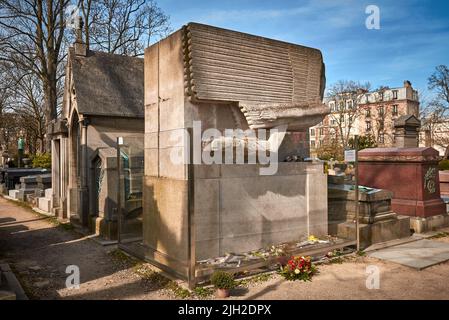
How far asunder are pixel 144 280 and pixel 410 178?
8110 millimetres

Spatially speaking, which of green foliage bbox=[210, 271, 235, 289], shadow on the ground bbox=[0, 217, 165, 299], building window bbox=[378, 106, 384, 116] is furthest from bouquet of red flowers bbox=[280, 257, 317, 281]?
building window bbox=[378, 106, 384, 116]

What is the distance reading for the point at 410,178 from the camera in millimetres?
10297

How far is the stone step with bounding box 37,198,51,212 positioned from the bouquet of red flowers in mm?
11584

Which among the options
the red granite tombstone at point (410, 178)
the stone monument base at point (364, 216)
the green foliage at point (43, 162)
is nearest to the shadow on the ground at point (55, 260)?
the stone monument base at point (364, 216)

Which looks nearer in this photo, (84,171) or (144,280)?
(144,280)

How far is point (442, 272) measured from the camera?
21.1 feet

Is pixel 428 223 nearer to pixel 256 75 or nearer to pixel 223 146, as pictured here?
pixel 256 75

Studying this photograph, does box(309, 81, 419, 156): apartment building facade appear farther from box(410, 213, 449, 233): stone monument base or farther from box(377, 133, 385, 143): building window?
box(410, 213, 449, 233): stone monument base

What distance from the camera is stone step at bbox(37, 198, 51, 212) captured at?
47.3 feet

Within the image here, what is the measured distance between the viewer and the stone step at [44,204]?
1441 cm

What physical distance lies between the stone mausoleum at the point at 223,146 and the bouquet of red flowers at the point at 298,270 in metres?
1.04

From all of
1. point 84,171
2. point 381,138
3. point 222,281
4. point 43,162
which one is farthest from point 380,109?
point 222,281
